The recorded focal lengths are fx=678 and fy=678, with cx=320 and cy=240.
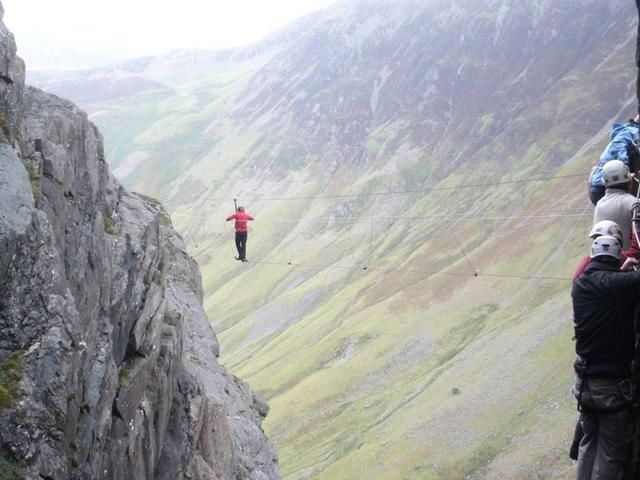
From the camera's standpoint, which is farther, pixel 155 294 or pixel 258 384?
pixel 258 384

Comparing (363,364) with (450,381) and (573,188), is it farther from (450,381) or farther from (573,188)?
(573,188)

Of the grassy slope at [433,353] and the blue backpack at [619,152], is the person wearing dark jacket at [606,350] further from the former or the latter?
the grassy slope at [433,353]

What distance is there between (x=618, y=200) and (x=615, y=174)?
0.53 m

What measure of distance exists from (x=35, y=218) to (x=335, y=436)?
98595mm

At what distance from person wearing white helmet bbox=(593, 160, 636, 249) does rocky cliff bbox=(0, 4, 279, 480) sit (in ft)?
41.5

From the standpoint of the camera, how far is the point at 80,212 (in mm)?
21312

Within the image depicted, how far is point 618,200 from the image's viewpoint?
490 inches

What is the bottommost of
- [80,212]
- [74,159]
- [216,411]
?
[216,411]

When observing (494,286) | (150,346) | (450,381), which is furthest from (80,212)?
(494,286)

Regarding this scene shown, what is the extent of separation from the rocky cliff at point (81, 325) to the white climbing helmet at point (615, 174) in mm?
12851

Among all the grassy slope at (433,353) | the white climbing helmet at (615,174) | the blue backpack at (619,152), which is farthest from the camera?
the grassy slope at (433,353)

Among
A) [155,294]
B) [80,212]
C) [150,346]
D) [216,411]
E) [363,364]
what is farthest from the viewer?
[363,364]

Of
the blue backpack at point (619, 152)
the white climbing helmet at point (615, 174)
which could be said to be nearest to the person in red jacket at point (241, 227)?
the blue backpack at point (619, 152)

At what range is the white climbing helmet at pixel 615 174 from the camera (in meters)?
12.6
